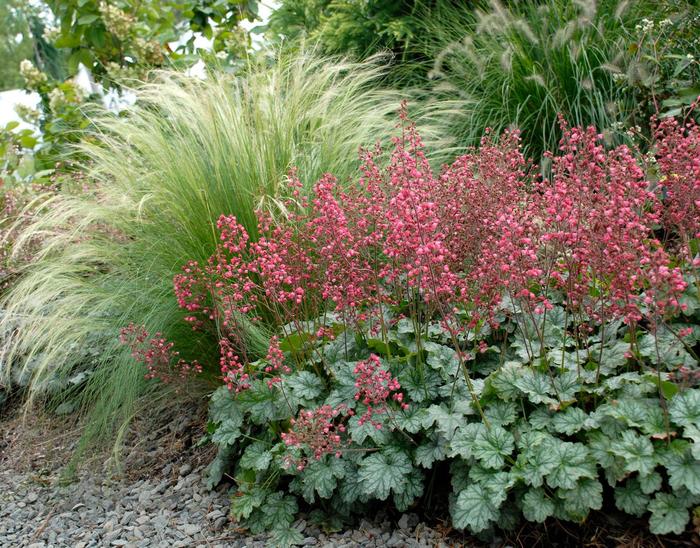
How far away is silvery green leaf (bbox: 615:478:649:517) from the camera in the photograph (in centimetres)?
193

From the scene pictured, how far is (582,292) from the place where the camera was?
7.04 ft

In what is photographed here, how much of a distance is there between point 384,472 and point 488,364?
0.59 meters

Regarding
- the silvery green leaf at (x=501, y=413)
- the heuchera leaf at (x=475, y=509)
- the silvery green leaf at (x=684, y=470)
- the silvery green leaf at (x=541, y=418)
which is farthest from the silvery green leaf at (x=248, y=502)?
the silvery green leaf at (x=684, y=470)

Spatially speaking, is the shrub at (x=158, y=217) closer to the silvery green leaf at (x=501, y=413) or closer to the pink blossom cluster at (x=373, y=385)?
the pink blossom cluster at (x=373, y=385)

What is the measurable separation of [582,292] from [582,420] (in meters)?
0.38

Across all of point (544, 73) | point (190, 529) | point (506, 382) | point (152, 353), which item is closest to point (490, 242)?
point (506, 382)

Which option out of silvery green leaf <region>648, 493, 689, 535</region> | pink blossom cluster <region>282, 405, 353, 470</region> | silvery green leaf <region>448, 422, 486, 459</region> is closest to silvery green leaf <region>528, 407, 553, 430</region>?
silvery green leaf <region>448, 422, 486, 459</region>

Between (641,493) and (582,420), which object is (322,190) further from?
(641,493)

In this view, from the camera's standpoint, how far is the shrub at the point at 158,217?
10.4 feet

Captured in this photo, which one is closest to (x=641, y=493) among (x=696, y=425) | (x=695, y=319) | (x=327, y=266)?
(x=696, y=425)

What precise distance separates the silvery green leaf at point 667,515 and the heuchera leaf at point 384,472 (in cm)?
70

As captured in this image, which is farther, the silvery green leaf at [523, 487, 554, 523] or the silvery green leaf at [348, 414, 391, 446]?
the silvery green leaf at [348, 414, 391, 446]

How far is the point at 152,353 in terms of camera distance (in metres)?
2.75

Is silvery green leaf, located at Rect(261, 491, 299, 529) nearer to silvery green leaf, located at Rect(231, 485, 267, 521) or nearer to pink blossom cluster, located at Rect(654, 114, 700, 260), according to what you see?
silvery green leaf, located at Rect(231, 485, 267, 521)
